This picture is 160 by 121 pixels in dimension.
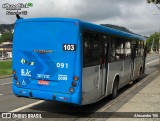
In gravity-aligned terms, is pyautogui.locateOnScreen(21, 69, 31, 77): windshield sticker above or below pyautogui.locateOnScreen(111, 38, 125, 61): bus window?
below

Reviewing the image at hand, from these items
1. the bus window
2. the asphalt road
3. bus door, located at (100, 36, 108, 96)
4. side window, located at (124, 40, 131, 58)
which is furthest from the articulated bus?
side window, located at (124, 40, 131, 58)

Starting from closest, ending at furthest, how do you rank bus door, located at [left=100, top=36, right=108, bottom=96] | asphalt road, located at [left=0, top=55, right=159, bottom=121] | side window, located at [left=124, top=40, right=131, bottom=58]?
asphalt road, located at [left=0, top=55, right=159, bottom=121]
bus door, located at [left=100, top=36, right=108, bottom=96]
side window, located at [left=124, top=40, right=131, bottom=58]

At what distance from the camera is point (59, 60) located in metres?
8.23

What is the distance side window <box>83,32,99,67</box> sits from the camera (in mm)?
8266

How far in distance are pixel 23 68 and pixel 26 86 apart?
0.53m

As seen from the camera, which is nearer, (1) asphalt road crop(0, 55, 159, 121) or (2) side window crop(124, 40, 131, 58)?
(1) asphalt road crop(0, 55, 159, 121)

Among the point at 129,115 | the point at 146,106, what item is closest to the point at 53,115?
the point at 129,115

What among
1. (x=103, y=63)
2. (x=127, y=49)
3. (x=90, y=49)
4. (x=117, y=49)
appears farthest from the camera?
(x=127, y=49)

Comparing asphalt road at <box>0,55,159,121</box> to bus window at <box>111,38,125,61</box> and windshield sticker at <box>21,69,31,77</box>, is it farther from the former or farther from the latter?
bus window at <box>111,38,125,61</box>

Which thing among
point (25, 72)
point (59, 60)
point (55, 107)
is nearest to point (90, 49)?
point (59, 60)

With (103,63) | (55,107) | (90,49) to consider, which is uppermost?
(90,49)

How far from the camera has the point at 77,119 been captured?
835 centimetres

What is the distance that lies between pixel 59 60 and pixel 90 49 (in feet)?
3.25

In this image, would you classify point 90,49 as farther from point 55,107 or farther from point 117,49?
point 117,49
